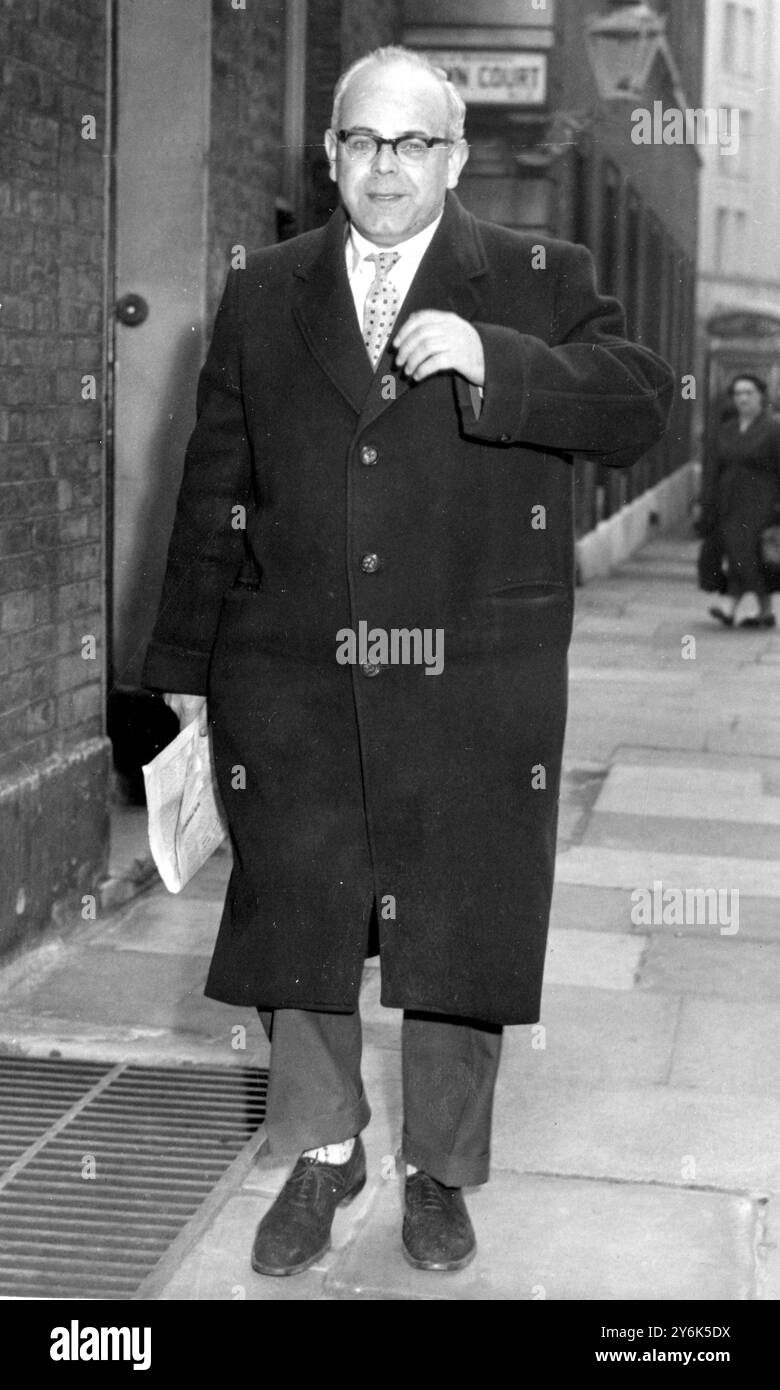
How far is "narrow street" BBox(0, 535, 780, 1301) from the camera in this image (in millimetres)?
3447

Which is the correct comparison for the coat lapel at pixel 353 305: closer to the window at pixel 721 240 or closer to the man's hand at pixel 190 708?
the man's hand at pixel 190 708

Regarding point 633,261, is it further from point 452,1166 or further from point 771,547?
point 452,1166

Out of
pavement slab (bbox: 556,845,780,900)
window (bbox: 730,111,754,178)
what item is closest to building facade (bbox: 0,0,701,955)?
pavement slab (bbox: 556,845,780,900)

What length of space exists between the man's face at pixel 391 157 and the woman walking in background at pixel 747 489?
1075 cm

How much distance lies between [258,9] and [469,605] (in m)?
4.82

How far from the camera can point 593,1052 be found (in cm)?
463

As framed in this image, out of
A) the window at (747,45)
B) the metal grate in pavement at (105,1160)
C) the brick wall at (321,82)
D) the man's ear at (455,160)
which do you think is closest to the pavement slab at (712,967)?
A: the metal grate in pavement at (105,1160)

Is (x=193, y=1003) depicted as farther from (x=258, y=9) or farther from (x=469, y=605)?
(x=258, y=9)

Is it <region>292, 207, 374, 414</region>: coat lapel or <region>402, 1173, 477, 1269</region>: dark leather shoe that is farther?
<region>402, 1173, 477, 1269</region>: dark leather shoe

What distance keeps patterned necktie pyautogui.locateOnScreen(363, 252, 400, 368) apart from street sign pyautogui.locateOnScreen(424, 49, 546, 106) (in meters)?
10.6

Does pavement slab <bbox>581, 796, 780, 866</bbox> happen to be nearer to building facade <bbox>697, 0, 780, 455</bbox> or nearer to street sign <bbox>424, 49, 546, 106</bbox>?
street sign <bbox>424, 49, 546, 106</bbox>

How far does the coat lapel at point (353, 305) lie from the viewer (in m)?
3.19

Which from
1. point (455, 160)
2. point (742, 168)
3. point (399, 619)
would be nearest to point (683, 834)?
Answer: point (399, 619)
